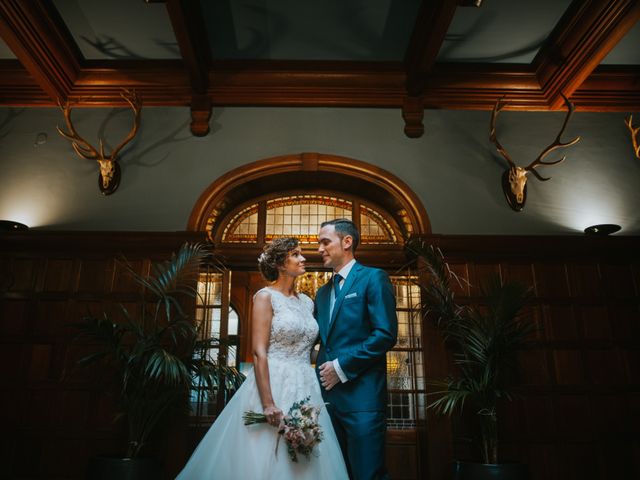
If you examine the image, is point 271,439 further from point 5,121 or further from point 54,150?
point 5,121

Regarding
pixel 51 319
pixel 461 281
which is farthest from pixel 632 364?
pixel 51 319

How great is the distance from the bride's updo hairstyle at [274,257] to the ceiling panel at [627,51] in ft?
13.1

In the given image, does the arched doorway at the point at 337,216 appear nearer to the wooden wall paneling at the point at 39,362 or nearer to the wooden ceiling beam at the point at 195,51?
the wooden ceiling beam at the point at 195,51

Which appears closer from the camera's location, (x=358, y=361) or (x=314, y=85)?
(x=358, y=361)

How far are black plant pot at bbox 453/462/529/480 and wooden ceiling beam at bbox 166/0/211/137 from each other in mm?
3886

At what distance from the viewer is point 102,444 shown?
4.52 metres

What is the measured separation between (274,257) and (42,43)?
11.2 ft

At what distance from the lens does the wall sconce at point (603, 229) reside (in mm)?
5043

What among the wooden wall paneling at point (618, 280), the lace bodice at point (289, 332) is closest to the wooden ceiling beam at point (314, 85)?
the wooden wall paneling at point (618, 280)

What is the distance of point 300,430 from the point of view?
8.03 feet

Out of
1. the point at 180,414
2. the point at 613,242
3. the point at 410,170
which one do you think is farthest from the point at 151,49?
the point at 613,242

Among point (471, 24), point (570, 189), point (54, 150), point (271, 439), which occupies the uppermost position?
point (471, 24)

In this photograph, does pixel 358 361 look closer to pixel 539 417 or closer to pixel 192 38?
pixel 539 417

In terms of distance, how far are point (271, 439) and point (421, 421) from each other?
2.50 metres
